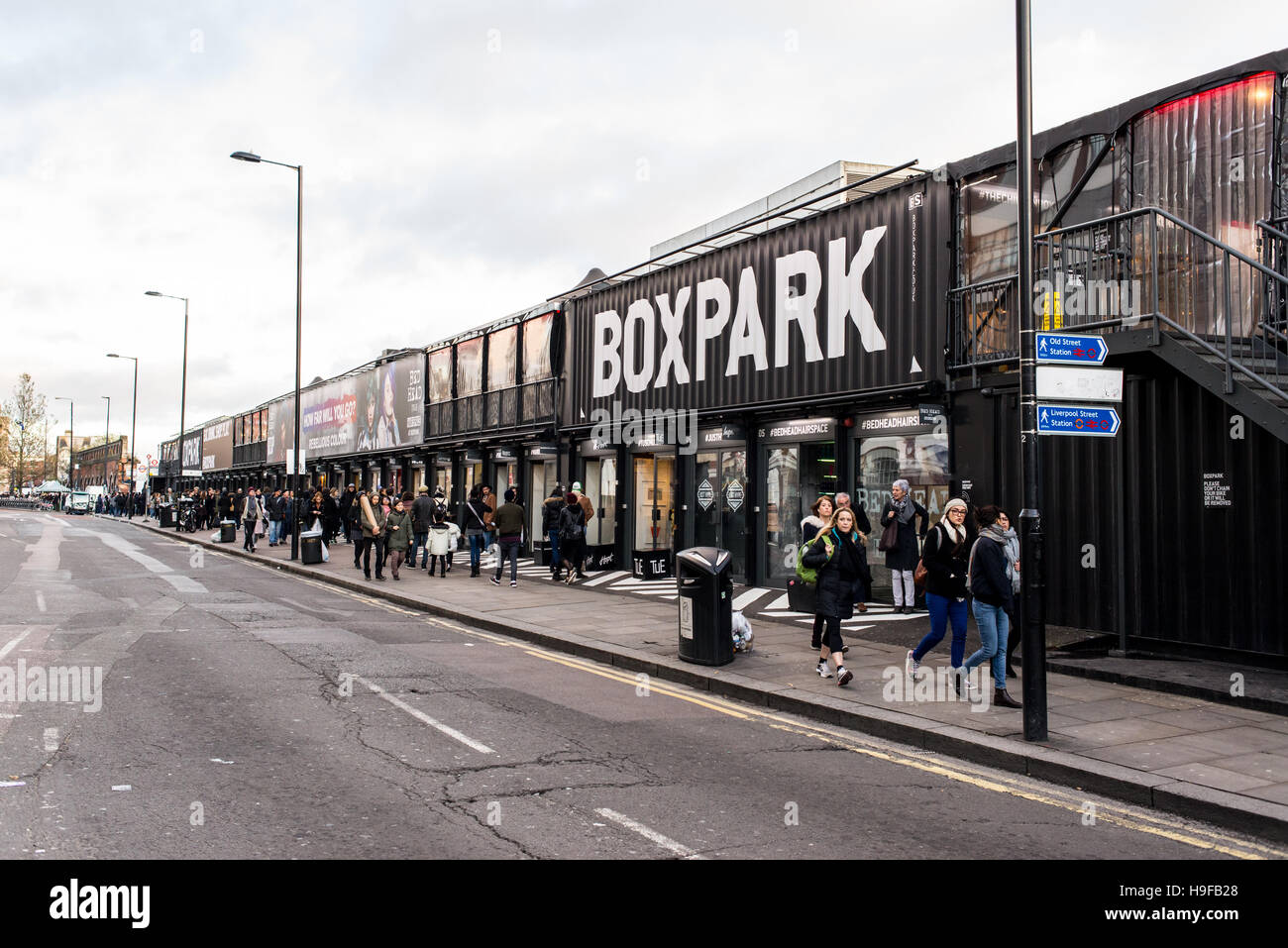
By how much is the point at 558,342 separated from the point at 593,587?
326 inches

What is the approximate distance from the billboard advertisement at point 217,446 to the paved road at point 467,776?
54.7 m

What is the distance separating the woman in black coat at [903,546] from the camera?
1394cm

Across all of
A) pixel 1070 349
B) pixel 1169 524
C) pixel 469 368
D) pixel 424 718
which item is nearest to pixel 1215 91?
pixel 1169 524

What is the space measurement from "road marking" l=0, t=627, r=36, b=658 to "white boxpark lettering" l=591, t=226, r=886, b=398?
39.4 ft

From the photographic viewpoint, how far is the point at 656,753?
7.11m

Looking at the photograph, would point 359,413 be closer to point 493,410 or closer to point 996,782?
point 493,410

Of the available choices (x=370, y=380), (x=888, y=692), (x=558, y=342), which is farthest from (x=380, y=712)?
(x=370, y=380)

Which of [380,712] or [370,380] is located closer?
[380,712]

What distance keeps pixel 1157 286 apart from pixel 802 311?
774 cm
